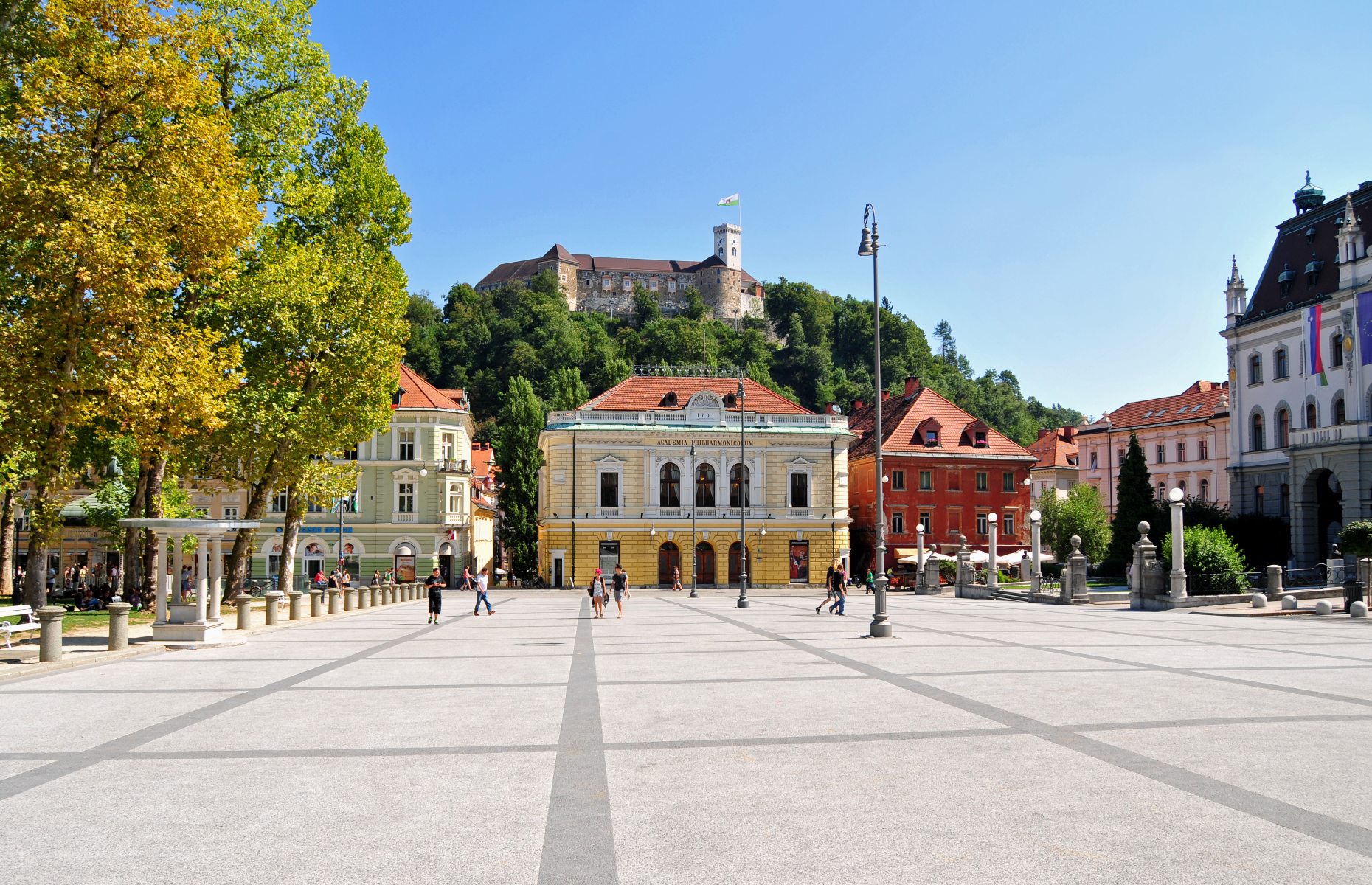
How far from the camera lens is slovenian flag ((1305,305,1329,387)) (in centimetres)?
5181

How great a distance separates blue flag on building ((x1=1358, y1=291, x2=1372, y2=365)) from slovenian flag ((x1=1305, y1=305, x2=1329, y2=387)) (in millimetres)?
2523

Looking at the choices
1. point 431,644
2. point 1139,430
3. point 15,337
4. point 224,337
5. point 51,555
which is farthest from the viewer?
point 1139,430

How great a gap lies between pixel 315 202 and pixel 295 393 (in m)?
5.57

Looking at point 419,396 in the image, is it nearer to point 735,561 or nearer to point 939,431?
point 735,561

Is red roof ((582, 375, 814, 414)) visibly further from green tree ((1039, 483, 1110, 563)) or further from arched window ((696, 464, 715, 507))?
green tree ((1039, 483, 1110, 563))

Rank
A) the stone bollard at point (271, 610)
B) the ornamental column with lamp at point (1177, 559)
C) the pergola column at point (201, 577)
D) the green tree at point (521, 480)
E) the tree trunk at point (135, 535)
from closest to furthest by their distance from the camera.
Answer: the pergola column at point (201, 577), the stone bollard at point (271, 610), the tree trunk at point (135, 535), the ornamental column with lamp at point (1177, 559), the green tree at point (521, 480)

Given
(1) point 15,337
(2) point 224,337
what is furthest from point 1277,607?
(1) point 15,337

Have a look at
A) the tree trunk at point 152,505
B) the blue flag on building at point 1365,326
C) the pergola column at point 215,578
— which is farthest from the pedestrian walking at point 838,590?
the blue flag on building at point 1365,326

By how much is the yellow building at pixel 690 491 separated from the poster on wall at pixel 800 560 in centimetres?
6

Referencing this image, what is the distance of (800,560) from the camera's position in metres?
62.0

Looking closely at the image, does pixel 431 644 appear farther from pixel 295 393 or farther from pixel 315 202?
pixel 315 202

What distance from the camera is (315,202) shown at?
98.7ft

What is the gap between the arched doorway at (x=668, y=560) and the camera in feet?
200

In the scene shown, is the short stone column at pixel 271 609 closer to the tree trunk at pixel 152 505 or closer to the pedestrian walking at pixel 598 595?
the tree trunk at pixel 152 505
